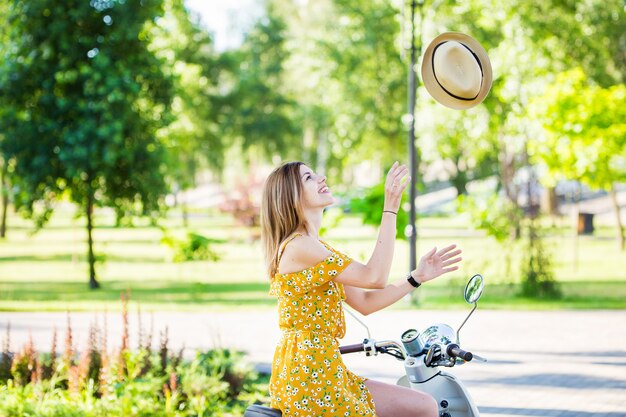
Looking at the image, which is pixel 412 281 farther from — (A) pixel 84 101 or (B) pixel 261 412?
(A) pixel 84 101

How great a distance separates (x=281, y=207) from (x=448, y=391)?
3.56ft

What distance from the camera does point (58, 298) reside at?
19750 millimetres

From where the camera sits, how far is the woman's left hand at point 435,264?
3.69m

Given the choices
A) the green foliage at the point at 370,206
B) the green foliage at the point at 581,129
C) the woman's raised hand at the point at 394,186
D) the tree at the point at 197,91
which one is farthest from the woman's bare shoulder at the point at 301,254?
the tree at the point at 197,91

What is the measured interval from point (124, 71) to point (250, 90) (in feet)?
114

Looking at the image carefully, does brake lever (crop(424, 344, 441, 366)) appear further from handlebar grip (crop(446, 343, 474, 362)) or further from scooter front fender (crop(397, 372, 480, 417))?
scooter front fender (crop(397, 372, 480, 417))

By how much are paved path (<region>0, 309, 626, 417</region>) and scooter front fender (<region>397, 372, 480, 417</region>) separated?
4092 mm

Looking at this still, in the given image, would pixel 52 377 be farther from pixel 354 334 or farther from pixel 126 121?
pixel 126 121

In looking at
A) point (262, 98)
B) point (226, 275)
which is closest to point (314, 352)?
point (226, 275)

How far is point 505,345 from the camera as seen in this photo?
39.0 feet

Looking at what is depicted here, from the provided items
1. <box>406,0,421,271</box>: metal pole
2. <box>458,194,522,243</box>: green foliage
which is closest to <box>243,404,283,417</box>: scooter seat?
<box>406,0,421,271</box>: metal pole

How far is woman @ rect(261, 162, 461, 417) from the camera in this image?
11.7 ft

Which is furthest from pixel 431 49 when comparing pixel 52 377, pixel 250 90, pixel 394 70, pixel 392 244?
pixel 250 90

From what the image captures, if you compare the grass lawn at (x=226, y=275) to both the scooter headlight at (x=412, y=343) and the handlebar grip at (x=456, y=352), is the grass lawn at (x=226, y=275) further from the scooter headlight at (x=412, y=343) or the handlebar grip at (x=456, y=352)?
the handlebar grip at (x=456, y=352)
